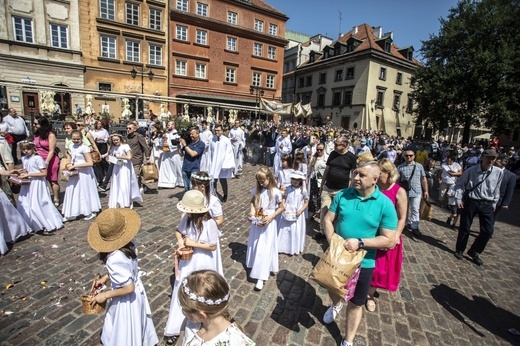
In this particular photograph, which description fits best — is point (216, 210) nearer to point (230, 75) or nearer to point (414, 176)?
point (414, 176)

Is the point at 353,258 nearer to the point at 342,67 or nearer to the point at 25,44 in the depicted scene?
the point at 25,44

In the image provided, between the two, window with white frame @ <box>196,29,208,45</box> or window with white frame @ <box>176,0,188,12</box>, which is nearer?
window with white frame @ <box>176,0,188,12</box>

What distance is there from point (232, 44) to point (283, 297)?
33.1m

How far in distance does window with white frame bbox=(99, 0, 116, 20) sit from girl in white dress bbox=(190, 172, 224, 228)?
29907 millimetres

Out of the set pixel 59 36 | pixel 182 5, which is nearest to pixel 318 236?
pixel 59 36

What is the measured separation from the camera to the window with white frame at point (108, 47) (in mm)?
25828

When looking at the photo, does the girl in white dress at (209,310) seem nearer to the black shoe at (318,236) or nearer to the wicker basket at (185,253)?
the wicker basket at (185,253)

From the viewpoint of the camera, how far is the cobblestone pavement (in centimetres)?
314

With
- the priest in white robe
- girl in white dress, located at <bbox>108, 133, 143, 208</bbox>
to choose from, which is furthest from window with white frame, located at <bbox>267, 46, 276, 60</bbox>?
girl in white dress, located at <bbox>108, 133, 143, 208</bbox>

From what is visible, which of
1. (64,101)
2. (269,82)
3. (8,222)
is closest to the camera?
(8,222)

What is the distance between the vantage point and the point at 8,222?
4.76 meters

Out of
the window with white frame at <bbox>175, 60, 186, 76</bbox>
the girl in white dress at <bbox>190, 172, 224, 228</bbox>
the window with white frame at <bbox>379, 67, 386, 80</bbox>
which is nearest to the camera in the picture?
the girl in white dress at <bbox>190, 172, 224, 228</bbox>

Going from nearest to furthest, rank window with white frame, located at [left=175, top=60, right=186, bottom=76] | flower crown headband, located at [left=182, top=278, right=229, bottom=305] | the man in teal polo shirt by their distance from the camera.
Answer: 1. flower crown headband, located at [left=182, top=278, right=229, bottom=305]
2. the man in teal polo shirt
3. window with white frame, located at [left=175, top=60, right=186, bottom=76]

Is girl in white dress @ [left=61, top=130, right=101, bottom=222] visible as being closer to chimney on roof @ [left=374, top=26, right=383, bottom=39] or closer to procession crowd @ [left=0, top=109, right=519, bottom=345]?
procession crowd @ [left=0, top=109, right=519, bottom=345]
